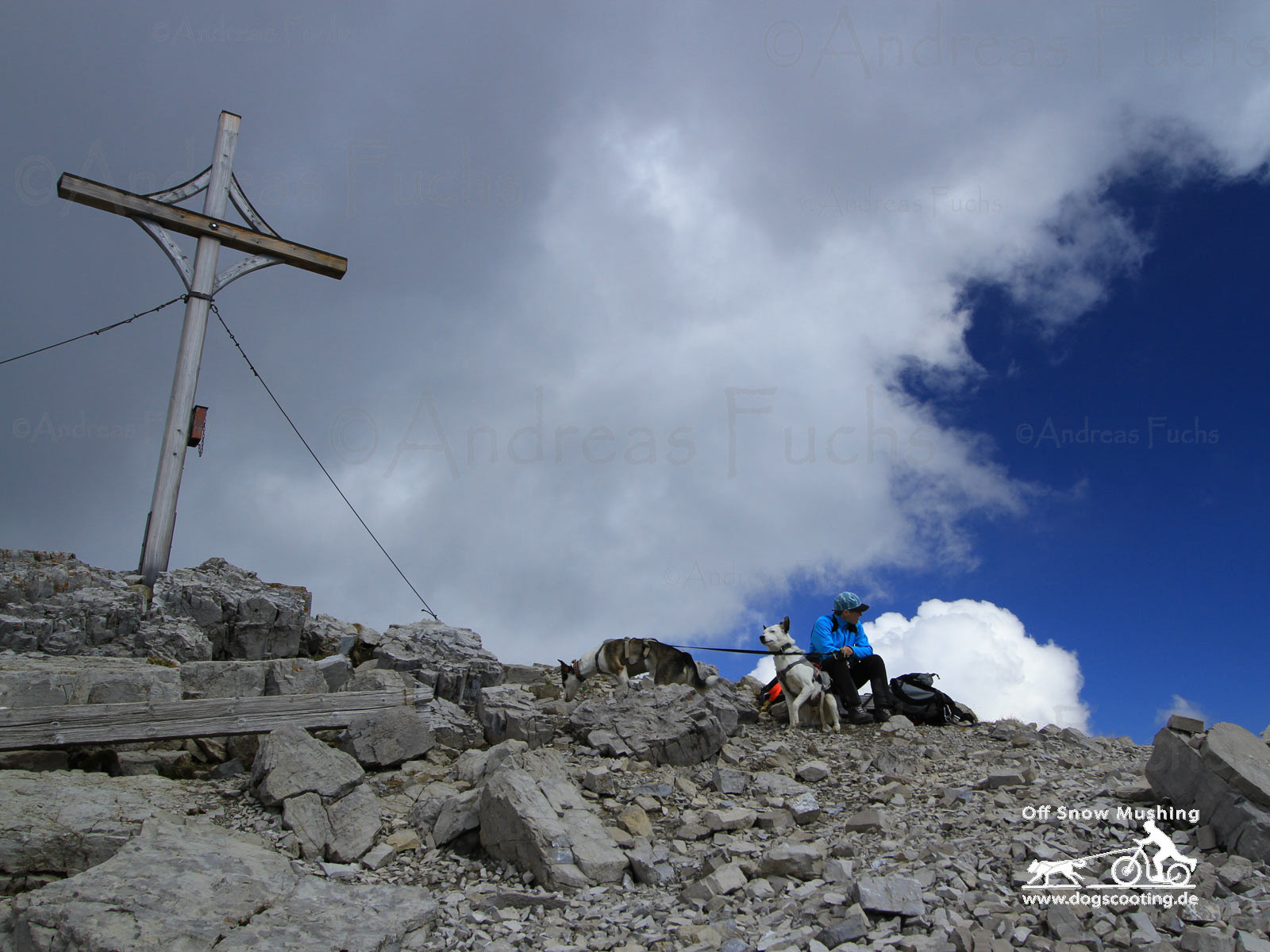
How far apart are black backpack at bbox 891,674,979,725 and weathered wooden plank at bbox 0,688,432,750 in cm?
808

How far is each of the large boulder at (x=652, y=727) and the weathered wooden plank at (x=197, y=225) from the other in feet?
29.6

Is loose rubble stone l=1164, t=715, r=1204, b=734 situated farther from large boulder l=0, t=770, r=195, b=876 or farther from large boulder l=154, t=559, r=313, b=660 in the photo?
large boulder l=154, t=559, r=313, b=660

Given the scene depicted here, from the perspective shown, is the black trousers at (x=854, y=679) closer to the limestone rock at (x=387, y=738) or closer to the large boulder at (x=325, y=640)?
the limestone rock at (x=387, y=738)

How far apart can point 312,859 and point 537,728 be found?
2936 millimetres

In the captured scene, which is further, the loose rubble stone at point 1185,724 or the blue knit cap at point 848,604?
the blue knit cap at point 848,604

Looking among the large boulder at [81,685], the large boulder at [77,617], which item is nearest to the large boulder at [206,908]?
the large boulder at [81,685]

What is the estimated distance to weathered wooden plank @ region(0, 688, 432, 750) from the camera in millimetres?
7035

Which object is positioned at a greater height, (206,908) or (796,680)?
(796,680)

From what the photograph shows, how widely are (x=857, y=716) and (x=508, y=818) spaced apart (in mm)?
7629

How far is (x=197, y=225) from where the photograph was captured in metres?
12.0

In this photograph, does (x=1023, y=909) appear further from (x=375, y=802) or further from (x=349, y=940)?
(x=375, y=802)

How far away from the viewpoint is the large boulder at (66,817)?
18.3ft

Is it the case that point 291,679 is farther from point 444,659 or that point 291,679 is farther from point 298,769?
point 298,769

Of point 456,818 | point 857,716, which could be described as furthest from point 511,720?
point 857,716
